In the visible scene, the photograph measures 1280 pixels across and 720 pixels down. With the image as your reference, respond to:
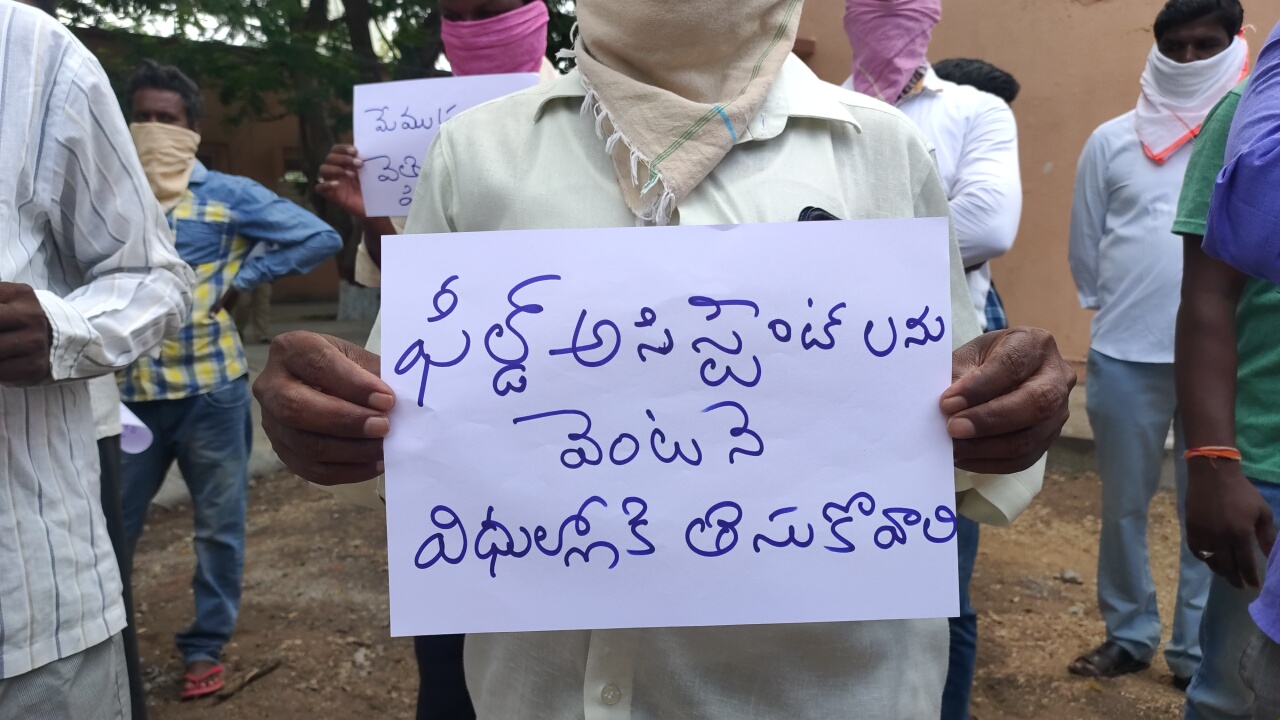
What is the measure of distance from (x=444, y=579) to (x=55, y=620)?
2.54ft

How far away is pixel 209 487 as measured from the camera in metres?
3.77

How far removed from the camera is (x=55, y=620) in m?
1.50

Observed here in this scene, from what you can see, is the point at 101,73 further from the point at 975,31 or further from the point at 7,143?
the point at 975,31

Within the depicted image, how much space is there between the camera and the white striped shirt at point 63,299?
1.47m

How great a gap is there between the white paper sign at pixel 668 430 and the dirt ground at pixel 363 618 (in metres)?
2.73

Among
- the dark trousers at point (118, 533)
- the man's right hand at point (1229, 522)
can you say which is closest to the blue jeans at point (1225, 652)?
the man's right hand at point (1229, 522)

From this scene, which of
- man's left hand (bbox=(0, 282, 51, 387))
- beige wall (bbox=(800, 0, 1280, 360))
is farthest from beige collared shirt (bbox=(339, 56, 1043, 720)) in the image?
beige wall (bbox=(800, 0, 1280, 360))

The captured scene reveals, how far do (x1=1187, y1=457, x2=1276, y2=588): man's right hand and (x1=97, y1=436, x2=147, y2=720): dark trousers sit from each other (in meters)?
2.47

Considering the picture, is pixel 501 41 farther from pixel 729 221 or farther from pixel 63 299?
pixel 729 221

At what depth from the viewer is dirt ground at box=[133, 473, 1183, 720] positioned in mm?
3625

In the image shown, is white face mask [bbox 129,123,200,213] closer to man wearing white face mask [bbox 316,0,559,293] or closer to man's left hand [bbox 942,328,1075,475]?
man wearing white face mask [bbox 316,0,559,293]

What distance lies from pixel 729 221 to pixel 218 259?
120 inches

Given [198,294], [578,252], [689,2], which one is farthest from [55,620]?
[198,294]

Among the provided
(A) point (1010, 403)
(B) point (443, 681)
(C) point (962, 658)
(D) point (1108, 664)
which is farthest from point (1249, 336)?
(D) point (1108, 664)
